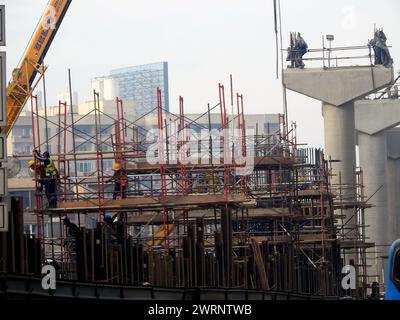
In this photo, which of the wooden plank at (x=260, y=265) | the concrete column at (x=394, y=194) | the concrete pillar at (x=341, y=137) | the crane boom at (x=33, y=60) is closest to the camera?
the wooden plank at (x=260, y=265)

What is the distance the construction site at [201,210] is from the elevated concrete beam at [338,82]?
0.07 meters

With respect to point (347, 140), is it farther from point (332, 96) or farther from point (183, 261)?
point (183, 261)

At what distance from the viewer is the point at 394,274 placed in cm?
2752

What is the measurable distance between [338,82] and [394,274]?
156 feet

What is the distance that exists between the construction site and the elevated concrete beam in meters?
0.07

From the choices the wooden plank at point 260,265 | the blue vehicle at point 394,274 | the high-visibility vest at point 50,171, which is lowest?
the wooden plank at point 260,265

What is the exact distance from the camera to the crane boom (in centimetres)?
6041

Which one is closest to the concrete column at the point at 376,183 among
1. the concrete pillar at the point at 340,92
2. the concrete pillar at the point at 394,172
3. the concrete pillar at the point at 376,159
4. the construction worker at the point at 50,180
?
the concrete pillar at the point at 376,159

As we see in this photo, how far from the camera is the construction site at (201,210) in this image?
3544 cm

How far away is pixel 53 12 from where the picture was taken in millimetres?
61969

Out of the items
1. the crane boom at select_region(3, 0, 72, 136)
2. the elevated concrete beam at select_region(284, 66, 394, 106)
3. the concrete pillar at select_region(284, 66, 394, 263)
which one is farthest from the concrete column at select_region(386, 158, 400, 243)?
the crane boom at select_region(3, 0, 72, 136)

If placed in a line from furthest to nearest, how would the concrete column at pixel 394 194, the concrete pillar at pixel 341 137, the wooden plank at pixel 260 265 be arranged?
the concrete column at pixel 394 194 < the concrete pillar at pixel 341 137 < the wooden plank at pixel 260 265

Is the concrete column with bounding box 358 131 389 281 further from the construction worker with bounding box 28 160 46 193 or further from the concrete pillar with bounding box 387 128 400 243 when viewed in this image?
the construction worker with bounding box 28 160 46 193

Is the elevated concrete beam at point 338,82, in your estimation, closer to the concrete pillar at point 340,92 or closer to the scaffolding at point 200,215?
the concrete pillar at point 340,92
